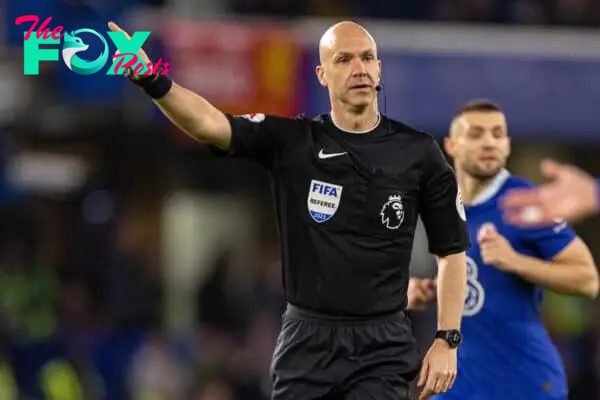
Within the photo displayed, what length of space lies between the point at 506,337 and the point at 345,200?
1.41 meters

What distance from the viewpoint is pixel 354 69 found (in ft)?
19.9

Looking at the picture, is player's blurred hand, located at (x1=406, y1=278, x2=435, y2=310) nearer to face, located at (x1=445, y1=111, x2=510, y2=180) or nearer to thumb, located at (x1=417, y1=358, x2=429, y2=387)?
face, located at (x1=445, y1=111, x2=510, y2=180)

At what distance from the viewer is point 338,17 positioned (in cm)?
1596

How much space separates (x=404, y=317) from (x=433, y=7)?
1040cm

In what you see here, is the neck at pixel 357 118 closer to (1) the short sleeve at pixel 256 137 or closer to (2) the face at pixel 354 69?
(2) the face at pixel 354 69

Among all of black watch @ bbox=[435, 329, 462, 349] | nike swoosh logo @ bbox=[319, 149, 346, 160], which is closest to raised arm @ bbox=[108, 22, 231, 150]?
nike swoosh logo @ bbox=[319, 149, 346, 160]

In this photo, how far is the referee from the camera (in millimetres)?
6000

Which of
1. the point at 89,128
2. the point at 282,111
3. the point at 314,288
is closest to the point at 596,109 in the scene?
the point at 282,111

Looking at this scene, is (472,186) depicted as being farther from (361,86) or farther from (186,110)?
(186,110)

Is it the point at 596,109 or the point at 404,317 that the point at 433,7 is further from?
the point at 404,317

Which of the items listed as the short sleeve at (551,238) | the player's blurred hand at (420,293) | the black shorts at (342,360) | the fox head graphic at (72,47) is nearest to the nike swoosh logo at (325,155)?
the black shorts at (342,360)

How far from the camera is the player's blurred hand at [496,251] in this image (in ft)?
22.6

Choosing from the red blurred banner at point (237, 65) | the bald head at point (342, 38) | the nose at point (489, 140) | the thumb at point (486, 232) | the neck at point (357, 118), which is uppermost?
the red blurred banner at point (237, 65)

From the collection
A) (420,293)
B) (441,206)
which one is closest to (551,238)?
(420,293)
